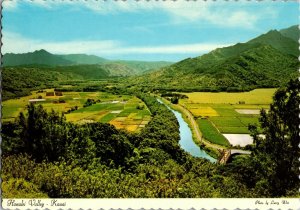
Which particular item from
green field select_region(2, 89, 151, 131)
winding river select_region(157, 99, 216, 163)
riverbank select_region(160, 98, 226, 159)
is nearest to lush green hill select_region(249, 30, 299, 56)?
riverbank select_region(160, 98, 226, 159)

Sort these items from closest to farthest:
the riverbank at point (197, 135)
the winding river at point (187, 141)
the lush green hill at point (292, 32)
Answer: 1. the lush green hill at point (292, 32)
2. the riverbank at point (197, 135)
3. the winding river at point (187, 141)

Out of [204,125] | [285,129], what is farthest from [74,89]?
[285,129]

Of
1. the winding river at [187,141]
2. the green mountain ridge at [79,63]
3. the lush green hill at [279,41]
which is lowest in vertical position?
the winding river at [187,141]

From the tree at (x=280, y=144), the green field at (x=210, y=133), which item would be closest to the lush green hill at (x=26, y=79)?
the green field at (x=210, y=133)

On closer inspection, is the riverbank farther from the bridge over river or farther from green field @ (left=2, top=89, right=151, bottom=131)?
green field @ (left=2, top=89, right=151, bottom=131)

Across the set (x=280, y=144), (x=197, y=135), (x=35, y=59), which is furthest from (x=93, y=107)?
(x=280, y=144)

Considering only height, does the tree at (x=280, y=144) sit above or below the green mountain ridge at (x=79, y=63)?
below

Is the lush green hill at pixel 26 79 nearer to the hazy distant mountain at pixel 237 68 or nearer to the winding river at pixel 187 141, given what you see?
the hazy distant mountain at pixel 237 68
